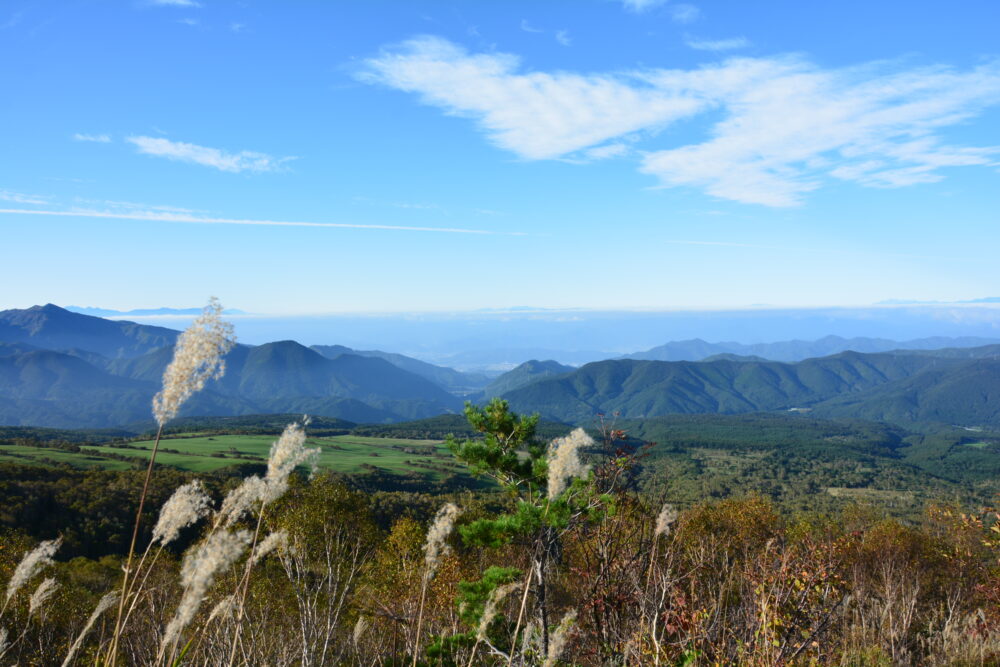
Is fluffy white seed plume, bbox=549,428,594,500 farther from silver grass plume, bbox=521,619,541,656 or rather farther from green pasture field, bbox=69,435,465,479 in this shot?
green pasture field, bbox=69,435,465,479

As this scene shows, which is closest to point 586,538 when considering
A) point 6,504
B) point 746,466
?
point 6,504

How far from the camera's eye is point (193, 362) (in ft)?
8.49

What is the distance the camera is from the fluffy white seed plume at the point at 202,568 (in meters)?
2.38

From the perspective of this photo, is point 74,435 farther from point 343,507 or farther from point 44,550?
point 44,550

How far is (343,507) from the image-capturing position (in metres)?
28.6

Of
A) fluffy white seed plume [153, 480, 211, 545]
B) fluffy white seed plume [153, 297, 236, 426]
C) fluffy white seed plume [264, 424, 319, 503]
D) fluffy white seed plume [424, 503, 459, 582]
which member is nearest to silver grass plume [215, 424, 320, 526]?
fluffy white seed plume [264, 424, 319, 503]

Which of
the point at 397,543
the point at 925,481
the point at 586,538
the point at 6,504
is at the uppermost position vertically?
the point at 586,538

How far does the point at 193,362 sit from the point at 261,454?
419 ft

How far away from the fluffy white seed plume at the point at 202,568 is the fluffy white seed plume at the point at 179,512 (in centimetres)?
18

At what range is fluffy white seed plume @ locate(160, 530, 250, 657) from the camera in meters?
2.38

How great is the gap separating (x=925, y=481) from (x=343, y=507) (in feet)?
768

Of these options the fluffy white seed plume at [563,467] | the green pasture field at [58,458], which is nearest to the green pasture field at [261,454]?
the green pasture field at [58,458]

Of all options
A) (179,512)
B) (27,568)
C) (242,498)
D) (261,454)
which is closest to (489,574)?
(27,568)

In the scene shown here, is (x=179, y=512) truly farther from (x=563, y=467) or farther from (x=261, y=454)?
(x=261, y=454)
